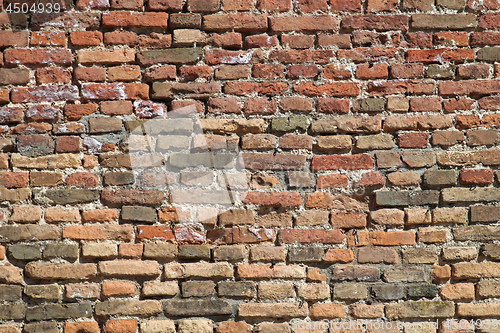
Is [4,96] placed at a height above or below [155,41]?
below

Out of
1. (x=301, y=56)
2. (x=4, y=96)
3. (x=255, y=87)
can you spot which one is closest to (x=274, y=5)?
(x=301, y=56)

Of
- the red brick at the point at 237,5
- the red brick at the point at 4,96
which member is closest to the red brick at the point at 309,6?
the red brick at the point at 237,5

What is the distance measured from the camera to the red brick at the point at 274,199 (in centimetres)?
206

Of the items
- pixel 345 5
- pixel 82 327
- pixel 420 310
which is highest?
pixel 345 5

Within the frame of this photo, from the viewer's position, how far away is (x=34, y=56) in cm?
210

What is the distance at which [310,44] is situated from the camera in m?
2.12

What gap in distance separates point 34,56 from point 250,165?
117cm

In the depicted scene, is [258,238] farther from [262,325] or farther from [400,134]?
[400,134]

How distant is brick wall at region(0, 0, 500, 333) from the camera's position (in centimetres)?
203

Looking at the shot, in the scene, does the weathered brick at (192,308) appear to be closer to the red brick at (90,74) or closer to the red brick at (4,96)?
the red brick at (90,74)

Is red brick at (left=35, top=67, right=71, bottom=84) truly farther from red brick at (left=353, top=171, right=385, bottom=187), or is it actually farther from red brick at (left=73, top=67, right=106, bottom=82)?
red brick at (left=353, top=171, right=385, bottom=187)

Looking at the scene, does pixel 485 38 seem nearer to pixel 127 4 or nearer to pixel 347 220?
pixel 347 220

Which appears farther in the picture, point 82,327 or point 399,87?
point 399,87

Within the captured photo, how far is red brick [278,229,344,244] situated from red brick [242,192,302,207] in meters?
0.13
